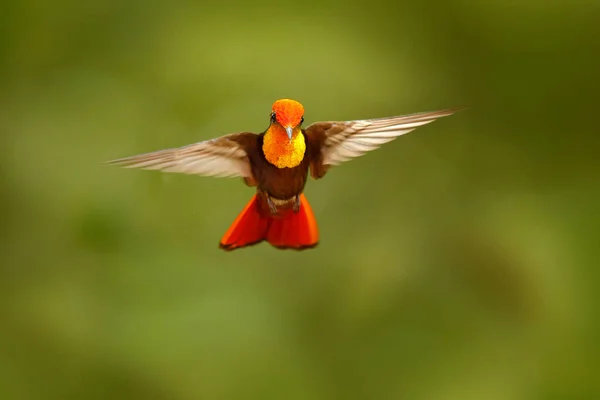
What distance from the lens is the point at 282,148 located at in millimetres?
564

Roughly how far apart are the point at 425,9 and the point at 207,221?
28.0 inches

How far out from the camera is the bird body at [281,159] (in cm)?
53

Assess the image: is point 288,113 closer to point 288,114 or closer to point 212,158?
point 288,114

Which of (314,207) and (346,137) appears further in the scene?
(314,207)

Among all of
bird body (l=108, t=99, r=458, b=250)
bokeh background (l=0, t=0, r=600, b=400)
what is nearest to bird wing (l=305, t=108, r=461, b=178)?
bird body (l=108, t=99, r=458, b=250)

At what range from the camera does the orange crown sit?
0.51m

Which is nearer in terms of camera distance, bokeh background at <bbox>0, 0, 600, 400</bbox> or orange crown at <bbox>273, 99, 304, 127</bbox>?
orange crown at <bbox>273, 99, 304, 127</bbox>

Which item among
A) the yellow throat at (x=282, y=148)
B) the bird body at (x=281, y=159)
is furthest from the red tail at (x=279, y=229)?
the yellow throat at (x=282, y=148)

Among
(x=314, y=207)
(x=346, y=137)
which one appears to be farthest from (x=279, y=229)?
(x=314, y=207)

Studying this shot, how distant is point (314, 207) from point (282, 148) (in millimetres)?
939

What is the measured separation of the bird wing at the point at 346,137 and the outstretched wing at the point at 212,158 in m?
0.07

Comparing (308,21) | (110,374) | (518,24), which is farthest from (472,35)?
(110,374)

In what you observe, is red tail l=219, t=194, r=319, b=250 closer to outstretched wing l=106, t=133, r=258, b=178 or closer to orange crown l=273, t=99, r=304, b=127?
outstretched wing l=106, t=133, r=258, b=178

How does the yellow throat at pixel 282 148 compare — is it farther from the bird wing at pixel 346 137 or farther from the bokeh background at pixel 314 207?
the bokeh background at pixel 314 207
